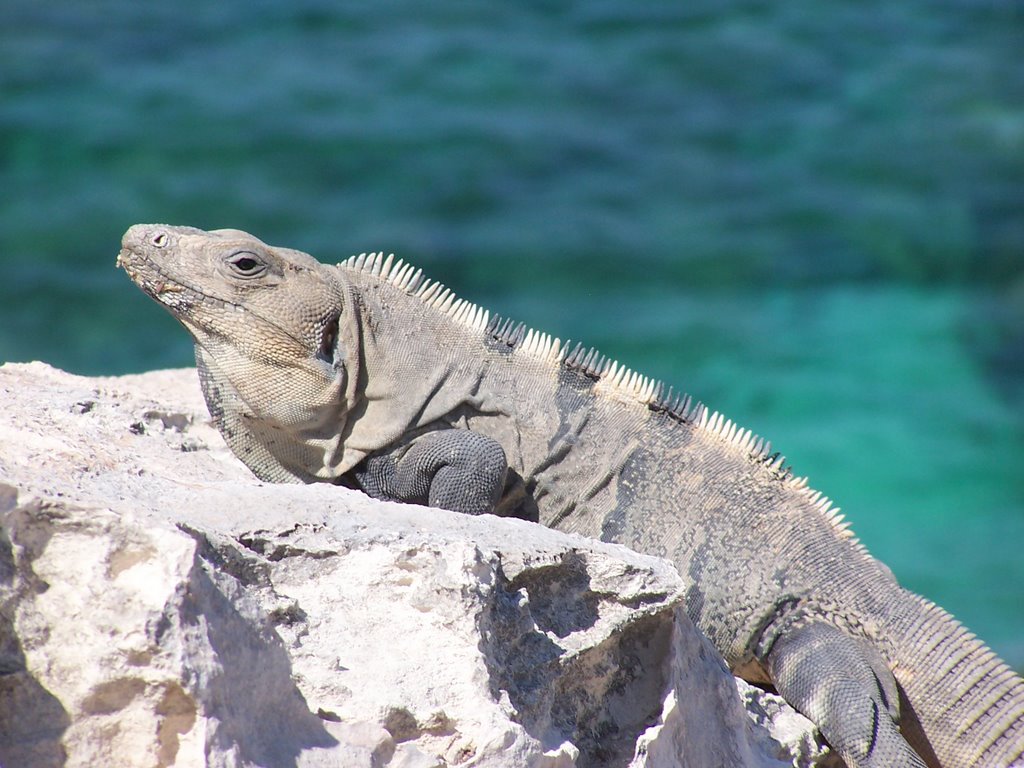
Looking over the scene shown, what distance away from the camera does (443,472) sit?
402 cm

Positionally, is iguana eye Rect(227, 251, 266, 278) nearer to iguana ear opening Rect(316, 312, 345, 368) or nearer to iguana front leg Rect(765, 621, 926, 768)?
iguana ear opening Rect(316, 312, 345, 368)

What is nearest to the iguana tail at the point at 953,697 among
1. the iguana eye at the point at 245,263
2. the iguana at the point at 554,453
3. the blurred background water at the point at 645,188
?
the iguana at the point at 554,453

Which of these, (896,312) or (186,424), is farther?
(896,312)

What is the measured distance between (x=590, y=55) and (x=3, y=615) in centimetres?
1199

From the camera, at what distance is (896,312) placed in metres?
11.0

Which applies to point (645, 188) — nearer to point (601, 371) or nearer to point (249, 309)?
point (601, 371)

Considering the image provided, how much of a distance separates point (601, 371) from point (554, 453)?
326mm

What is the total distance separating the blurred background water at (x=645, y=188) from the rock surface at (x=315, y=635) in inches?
273

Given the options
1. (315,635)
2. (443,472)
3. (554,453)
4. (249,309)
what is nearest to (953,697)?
(554,453)

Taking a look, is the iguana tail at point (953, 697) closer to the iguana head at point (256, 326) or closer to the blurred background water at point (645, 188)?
the iguana head at point (256, 326)

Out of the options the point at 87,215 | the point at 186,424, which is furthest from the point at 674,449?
the point at 87,215

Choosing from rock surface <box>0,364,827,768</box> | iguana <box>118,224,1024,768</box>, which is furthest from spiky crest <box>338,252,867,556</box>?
rock surface <box>0,364,827,768</box>

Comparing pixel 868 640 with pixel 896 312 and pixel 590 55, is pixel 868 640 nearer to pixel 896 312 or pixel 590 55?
pixel 896 312

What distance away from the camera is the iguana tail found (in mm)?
3908
